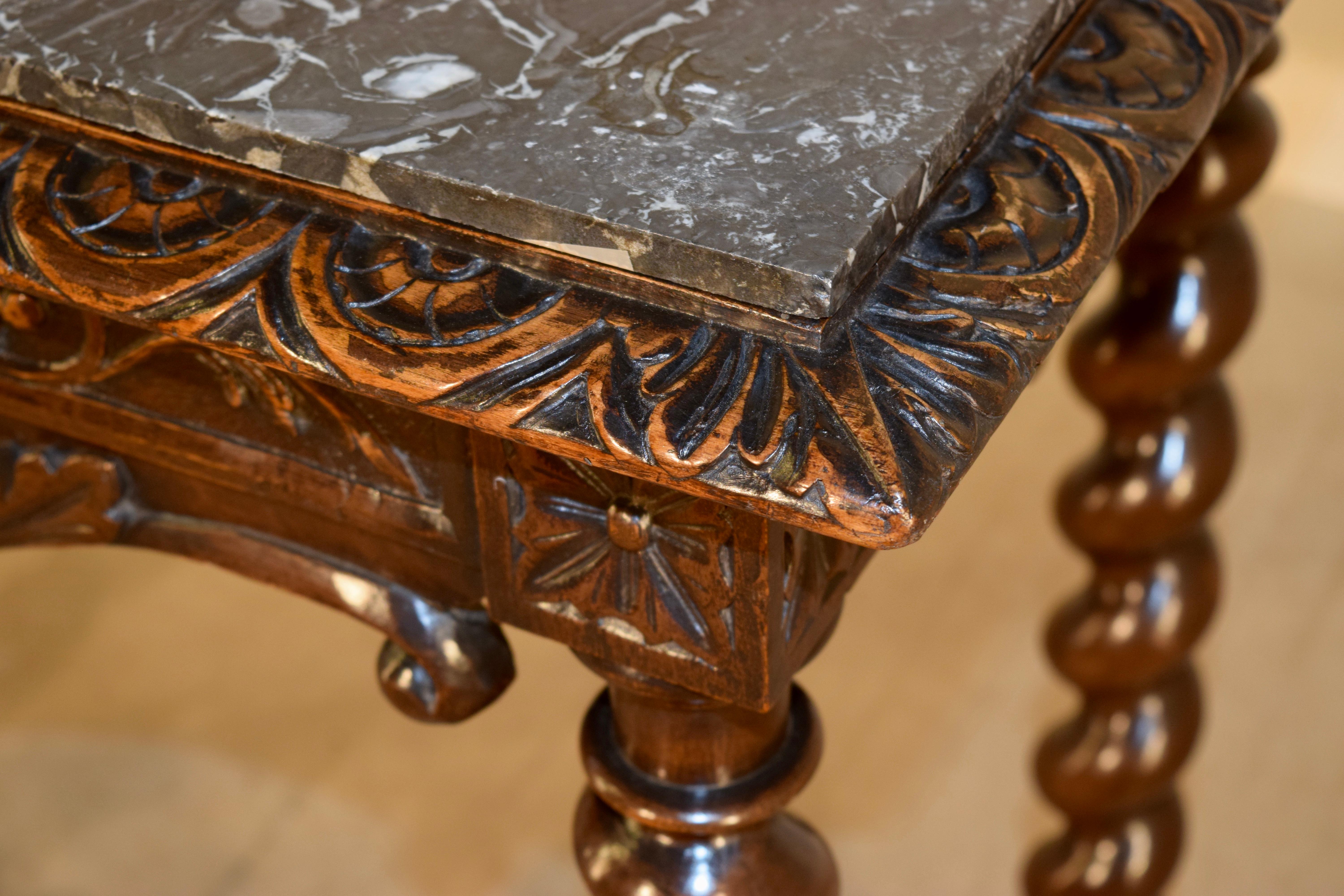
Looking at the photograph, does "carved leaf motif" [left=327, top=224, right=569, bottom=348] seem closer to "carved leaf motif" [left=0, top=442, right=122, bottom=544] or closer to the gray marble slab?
the gray marble slab

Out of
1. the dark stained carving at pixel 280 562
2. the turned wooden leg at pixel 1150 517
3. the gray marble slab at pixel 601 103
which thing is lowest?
the turned wooden leg at pixel 1150 517

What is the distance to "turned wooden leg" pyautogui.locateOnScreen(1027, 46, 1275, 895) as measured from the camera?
3.02ft

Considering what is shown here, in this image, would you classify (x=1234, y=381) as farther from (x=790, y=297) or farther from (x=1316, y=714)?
(x=790, y=297)

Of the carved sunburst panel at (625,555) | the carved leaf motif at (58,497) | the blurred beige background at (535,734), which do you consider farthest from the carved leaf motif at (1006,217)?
the blurred beige background at (535,734)

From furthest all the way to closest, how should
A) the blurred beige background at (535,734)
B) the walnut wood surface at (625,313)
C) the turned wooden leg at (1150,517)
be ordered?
the blurred beige background at (535,734) → the turned wooden leg at (1150,517) → the walnut wood surface at (625,313)

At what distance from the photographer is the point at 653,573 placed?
49 centimetres

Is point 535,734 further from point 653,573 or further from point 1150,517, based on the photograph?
point 653,573

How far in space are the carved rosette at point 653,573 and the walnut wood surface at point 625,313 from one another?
2.1 inches

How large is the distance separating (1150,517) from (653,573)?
59 centimetres

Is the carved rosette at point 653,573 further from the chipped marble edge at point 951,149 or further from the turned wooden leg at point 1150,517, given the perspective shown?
the turned wooden leg at point 1150,517

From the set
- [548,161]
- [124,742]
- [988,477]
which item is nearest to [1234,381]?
[988,477]

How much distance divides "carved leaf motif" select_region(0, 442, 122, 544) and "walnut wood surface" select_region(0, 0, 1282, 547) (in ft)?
0.47

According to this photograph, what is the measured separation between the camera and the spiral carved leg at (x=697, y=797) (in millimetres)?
563

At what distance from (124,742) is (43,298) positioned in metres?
0.94
